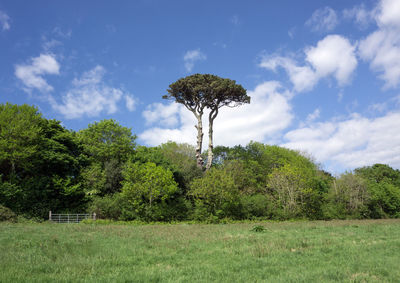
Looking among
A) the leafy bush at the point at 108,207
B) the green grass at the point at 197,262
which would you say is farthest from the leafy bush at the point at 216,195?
the green grass at the point at 197,262

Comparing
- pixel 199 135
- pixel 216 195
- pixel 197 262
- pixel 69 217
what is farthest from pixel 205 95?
pixel 197 262

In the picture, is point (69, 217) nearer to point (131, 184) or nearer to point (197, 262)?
point (131, 184)

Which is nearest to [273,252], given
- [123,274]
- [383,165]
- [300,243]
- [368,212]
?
[300,243]

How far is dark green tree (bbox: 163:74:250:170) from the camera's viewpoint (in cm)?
3775

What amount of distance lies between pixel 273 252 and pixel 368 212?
132 ft

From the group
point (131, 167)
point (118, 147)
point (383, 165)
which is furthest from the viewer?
point (383, 165)

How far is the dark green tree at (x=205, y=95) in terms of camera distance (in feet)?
124

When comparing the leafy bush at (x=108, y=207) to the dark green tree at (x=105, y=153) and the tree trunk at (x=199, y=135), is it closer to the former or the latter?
the dark green tree at (x=105, y=153)

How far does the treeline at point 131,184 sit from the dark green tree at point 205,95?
5779 mm

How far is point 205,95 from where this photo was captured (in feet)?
128

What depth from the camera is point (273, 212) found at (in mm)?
32375

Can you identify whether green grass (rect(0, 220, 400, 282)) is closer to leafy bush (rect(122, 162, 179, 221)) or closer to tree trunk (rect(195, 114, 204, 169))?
leafy bush (rect(122, 162, 179, 221))

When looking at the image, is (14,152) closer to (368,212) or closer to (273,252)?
(273,252)

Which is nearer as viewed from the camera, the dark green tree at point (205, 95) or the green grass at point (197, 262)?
the green grass at point (197, 262)
